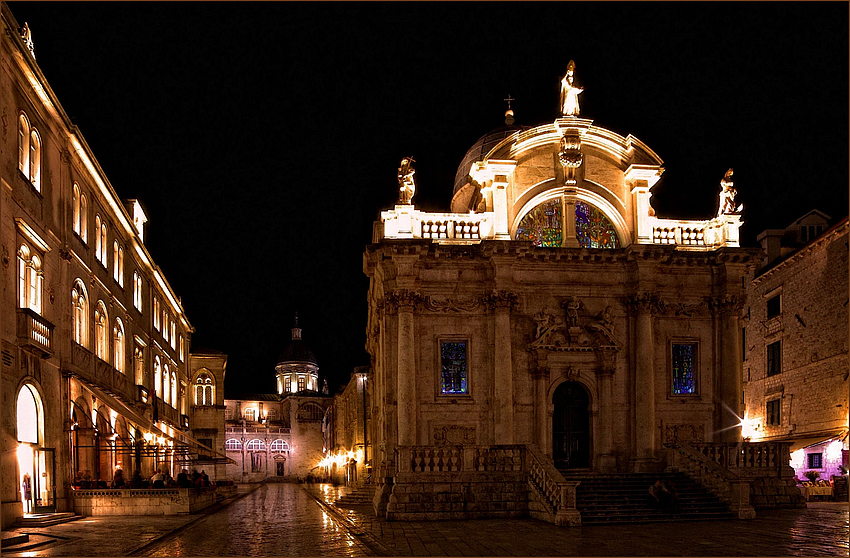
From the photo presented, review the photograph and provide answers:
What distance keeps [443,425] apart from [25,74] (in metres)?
16.4

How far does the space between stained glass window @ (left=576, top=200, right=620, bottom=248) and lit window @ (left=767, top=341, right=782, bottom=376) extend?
15.8 meters

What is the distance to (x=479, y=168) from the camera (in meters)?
32.3

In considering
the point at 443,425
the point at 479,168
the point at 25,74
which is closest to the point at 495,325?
the point at 443,425

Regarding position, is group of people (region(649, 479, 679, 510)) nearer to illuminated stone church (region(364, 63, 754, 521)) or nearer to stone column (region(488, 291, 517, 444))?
illuminated stone church (region(364, 63, 754, 521))

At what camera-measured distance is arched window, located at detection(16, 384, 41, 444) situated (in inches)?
945

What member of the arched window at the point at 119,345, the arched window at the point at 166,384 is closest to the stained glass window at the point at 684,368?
the arched window at the point at 119,345

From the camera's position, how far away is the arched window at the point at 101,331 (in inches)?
1291

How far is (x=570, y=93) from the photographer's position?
3356 cm

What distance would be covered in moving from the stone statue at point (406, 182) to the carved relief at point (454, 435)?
774cm

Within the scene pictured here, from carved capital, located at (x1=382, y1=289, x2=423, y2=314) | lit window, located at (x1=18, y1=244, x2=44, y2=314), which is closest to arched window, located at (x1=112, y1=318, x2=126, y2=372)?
lit window, located at (x1=18, y1=244, x2=44, y2=314)

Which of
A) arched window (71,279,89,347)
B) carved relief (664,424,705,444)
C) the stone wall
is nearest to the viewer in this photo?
the stone wall

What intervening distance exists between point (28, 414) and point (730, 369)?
Answer: 22.5 meters

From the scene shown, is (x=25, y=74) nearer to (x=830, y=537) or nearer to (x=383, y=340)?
(x=383, y=340)

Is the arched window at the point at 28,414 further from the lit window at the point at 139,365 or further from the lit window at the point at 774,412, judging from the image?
the lit window at the point at 774,412
